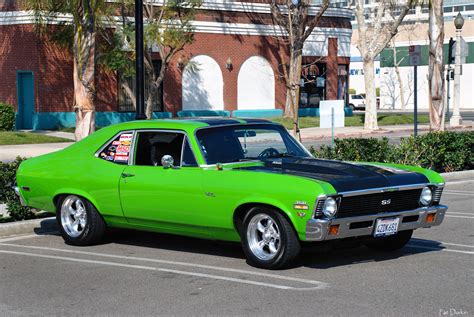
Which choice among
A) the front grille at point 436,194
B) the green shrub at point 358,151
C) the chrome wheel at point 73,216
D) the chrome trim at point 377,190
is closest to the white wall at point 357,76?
the green shrub at point 358,151

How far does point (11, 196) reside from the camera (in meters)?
12.3

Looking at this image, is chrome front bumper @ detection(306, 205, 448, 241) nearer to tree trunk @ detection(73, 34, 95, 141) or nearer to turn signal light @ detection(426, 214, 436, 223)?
turn signal light @ detection(426, 214, 436, 223)

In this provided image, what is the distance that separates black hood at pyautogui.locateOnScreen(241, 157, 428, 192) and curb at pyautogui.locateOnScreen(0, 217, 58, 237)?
12.4 ft

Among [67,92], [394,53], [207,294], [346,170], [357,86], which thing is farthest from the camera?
[357,86]

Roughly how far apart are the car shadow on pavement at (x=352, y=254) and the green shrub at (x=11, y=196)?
173 inches

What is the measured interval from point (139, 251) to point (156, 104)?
29.1 m

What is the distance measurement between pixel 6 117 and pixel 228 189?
24.0 meters

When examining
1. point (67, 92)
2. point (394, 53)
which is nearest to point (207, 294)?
point (67, 92)

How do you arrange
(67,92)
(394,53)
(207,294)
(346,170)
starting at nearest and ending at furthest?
1. (207,294)
2. (346,170)
3. (67,92)
4. (394,53)

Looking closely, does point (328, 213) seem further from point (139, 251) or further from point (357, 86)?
point (357, 86)

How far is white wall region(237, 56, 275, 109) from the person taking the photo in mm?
→ 42500

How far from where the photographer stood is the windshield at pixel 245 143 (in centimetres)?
968

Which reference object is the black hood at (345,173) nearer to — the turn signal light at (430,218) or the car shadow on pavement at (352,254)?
the turn signal light at (430,218)

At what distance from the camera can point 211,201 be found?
9219mm
